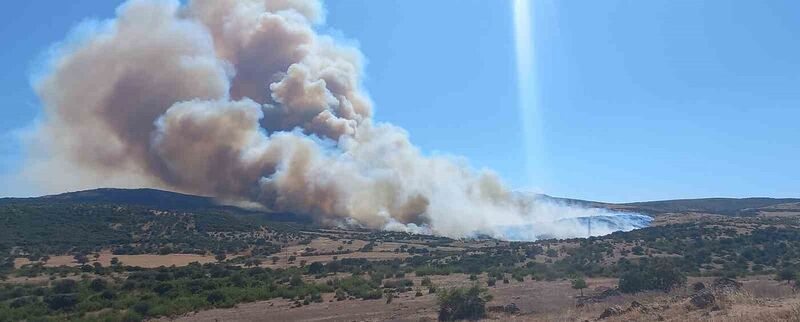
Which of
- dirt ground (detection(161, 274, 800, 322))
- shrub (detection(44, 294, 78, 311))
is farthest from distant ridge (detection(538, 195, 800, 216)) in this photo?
shrub (detection(44, 294, 78, 311))

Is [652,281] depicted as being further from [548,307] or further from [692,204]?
[692,204]

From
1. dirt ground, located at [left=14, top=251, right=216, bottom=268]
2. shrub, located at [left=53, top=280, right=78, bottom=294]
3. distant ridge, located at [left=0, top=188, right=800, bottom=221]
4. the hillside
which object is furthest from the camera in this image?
distant ridge, located at [left=0, top=188, right=800, bottom=221]

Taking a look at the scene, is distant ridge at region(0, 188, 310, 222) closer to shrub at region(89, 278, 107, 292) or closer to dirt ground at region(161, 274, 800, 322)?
shrub at region(89, 278, 107, 292)

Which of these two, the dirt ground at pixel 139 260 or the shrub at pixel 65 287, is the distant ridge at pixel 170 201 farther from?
the shrub at pixel 65 287

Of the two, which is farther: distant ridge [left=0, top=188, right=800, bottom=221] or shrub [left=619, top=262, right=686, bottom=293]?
distant ridge [left=0, top=188, right=800, bottom=221]

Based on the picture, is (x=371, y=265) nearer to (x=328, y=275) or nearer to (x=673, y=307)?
(x=328, y=275)

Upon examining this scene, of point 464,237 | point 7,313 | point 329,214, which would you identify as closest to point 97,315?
point 7,313

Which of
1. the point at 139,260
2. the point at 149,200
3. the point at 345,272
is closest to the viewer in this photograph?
the point at 345,272

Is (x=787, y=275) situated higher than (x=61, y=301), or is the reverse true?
(x=787, y=275)

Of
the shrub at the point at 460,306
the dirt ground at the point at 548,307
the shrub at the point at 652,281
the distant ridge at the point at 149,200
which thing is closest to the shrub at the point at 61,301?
the dirt ground at the point at 548,307

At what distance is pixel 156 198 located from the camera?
107m

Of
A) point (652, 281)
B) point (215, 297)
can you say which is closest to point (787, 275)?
point (652, 281)

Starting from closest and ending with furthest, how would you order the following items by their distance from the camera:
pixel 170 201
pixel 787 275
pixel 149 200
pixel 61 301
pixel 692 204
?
1. pixel 61 301
2. pixel 787 275
3. pixel 170 201
4. pixel 149 200
5. pixel 692 204

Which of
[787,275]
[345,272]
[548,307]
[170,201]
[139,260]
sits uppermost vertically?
[170,201]
